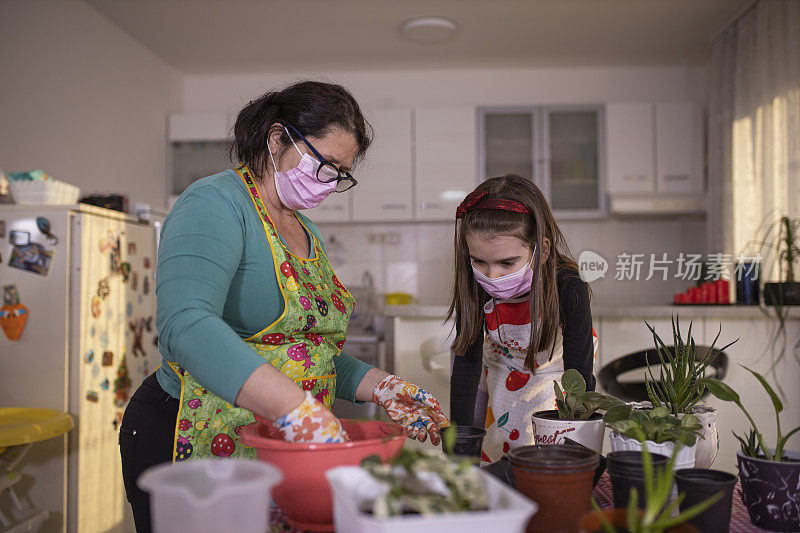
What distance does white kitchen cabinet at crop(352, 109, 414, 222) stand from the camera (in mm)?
3799

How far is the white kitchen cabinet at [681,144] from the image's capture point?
3680mm

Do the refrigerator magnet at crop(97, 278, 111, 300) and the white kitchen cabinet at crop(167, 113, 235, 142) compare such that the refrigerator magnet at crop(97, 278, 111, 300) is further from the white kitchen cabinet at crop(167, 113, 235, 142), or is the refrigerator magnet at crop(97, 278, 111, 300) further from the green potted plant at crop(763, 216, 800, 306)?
the green potted plant at crop(763, 216, 800, 306)

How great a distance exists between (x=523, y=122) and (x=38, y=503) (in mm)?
3092

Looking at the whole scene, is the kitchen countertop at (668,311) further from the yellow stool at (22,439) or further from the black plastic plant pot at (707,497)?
the black plastic plant pot at (707,497)

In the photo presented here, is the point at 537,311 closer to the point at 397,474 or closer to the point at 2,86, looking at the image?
the point at 397,474

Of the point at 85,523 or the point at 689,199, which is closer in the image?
the point at 85,523

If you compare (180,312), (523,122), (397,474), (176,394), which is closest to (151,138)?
(523,122)

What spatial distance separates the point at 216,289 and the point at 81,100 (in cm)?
271

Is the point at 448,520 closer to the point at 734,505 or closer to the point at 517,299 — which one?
the point at 734,505

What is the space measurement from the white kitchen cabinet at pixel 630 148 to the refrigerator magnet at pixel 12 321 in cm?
302

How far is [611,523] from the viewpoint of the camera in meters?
0.56

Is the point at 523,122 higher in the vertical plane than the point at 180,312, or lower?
higher

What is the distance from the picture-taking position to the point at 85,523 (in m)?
2.18

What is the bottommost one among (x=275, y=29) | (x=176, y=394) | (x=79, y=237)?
(x=176, y=394)
